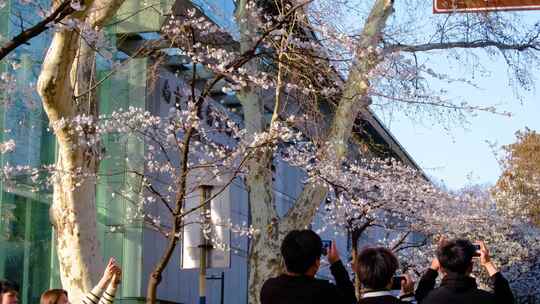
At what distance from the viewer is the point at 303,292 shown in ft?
16.8

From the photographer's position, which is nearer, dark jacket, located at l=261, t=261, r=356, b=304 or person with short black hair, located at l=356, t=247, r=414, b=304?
dark jacket, located at l=261, t=261, r=356, b=304

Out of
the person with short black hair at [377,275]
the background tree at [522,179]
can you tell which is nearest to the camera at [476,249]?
the person with short black hair at [377,275]

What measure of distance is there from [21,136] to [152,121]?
10.2ft

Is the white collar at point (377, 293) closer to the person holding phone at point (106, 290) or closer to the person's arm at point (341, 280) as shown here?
the person's arm at point (341, 280)

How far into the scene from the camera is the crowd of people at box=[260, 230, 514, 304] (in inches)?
203

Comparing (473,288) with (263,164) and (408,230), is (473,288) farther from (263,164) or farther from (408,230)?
(408,230)

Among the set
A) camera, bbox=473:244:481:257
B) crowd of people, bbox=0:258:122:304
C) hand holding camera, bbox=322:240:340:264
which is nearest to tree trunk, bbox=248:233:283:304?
crowd of people, bbox=0:258:122:304

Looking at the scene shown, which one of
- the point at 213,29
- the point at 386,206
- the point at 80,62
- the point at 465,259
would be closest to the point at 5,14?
the point at 213,29

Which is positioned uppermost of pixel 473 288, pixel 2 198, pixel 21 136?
pixel 21 136

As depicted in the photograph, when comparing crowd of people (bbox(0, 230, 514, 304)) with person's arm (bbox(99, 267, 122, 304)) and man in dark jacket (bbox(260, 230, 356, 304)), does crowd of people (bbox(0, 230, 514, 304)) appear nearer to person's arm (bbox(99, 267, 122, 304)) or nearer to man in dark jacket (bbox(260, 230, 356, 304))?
man in dark jacket (bbox(260, 230, 356, 304))

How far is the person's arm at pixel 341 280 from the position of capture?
5.20 meters

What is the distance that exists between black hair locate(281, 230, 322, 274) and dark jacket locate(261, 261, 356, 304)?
0.06m

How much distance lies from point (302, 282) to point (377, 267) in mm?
390

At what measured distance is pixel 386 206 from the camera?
78.1 feet
